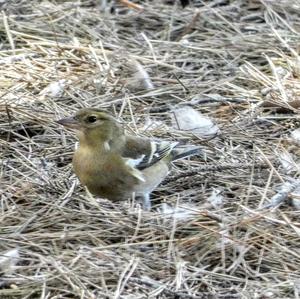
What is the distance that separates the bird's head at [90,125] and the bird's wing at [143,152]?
0.16 m

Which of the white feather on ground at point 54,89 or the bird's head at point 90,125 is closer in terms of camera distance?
the bird's head at point 90,125

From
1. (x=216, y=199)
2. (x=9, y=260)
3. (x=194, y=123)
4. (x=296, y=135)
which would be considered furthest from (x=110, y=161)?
(x=296, y=135)

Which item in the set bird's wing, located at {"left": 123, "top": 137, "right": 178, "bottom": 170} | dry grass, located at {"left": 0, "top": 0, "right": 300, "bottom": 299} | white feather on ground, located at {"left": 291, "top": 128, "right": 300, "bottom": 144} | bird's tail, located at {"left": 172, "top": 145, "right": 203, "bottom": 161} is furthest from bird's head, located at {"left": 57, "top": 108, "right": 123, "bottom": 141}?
white feather on ground, located at {"left": 291, "top": 128, "right": 300, "bottom": 144}

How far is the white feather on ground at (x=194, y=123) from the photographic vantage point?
272 inches

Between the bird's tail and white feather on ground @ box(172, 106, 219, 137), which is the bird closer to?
the bird's tail

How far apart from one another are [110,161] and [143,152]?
32 cm

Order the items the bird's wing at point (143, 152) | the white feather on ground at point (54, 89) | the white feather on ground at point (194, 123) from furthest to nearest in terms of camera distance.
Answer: the white feather on ground at point (54, 89)
the white feather on ground at point (194, 123)
the bird's wing at point (143, 152)

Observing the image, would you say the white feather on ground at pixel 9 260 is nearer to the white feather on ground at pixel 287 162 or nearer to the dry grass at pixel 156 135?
the dry grass at pixel 156 135

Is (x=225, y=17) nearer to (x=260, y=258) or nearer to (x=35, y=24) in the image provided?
(x=35, y=24)

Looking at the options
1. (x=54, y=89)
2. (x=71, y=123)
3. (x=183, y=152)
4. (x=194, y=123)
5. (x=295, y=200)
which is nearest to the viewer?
(x=295, y=200)

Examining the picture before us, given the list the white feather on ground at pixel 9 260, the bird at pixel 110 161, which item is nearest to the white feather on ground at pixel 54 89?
the bird at pixel 110 161

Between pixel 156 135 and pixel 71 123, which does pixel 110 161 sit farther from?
pixel 156 135

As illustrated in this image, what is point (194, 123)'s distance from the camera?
7023mm

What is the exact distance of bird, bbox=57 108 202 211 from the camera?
19.1 ft
